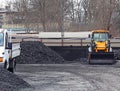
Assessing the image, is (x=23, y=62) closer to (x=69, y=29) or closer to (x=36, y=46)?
(x=36, y=46)

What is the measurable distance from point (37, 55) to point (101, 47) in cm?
558

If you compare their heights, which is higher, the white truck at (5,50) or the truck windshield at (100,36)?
the truck windshield at (100,36)

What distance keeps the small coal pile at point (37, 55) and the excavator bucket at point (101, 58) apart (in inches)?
132

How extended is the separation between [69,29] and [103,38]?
36068 millimetres

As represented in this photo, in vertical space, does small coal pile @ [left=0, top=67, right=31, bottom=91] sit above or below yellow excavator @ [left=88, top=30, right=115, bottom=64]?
below

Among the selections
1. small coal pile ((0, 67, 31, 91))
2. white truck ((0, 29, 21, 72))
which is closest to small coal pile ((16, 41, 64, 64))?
white truck ((0, 29, 21, 72))

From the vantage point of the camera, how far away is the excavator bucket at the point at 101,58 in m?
30.5

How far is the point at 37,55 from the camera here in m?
33.2

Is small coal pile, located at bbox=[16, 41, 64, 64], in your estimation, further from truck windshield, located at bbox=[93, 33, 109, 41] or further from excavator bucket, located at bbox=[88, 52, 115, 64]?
truck windshield, located at bbox=[93, 33, 109, 41]

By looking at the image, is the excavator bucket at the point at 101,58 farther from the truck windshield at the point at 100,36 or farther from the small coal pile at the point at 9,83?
the small coal pile at the point at 9,83

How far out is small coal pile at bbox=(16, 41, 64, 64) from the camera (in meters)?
32.3

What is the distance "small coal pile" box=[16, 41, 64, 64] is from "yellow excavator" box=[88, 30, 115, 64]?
3326 millimetres

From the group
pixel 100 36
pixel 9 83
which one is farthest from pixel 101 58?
pixel 9 83

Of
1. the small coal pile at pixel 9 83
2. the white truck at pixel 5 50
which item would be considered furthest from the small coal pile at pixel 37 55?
the small coal pile at pixel 9 83
